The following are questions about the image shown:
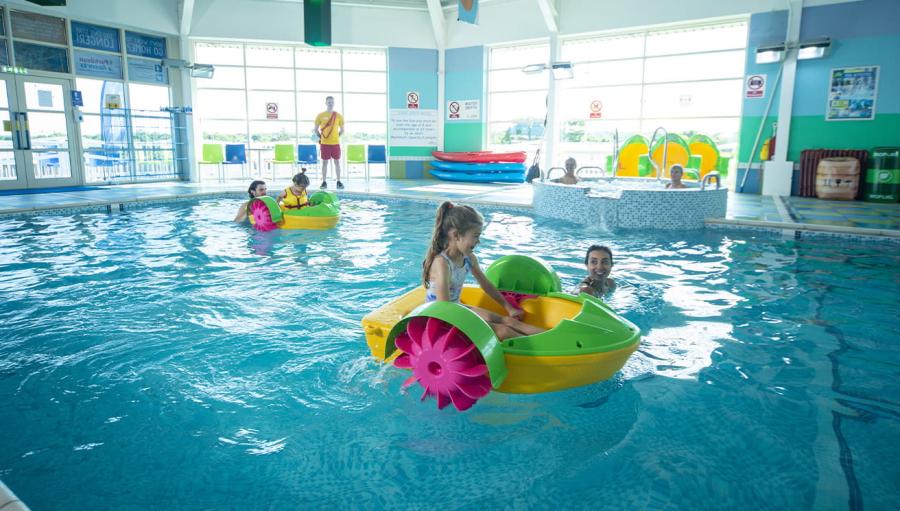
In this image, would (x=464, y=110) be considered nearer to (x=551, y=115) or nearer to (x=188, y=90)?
(x=551, y=115)

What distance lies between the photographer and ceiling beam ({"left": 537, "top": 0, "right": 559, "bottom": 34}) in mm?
12695

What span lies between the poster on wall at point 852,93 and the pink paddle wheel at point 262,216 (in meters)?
9.93

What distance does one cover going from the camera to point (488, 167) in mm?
14016

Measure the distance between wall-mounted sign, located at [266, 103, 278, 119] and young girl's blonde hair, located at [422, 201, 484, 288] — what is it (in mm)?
12997

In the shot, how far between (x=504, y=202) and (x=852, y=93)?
6.60 metres

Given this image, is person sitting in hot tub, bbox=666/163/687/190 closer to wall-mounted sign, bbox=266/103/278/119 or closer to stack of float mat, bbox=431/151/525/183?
stack of float mat, bbox=431/151/525/183

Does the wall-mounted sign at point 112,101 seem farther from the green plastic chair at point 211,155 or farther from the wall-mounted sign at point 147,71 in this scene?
the green plastic chair at point 211,155

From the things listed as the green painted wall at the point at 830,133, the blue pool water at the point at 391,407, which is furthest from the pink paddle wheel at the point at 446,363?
the green painted wall at the point at 830,133

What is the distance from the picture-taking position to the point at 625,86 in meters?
13.2

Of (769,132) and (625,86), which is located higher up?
(625,86)

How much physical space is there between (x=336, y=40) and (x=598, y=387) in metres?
13.2

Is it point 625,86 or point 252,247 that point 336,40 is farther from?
point 252,247

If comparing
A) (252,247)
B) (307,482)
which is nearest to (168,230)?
(252,247)

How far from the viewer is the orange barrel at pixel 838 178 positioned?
10047mm
